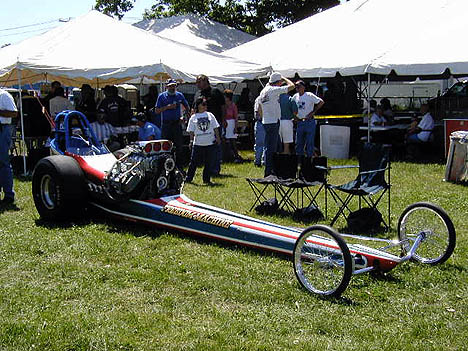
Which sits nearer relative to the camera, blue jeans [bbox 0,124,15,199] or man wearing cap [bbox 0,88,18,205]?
man wearing cap [bbox 0,88,18,205]

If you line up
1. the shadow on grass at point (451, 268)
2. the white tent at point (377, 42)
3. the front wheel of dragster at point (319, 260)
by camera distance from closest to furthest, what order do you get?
the front wheel of dragster at point (319, 260)
the shadow on grass at point (451, 268)
the white tent at point (377, 42)

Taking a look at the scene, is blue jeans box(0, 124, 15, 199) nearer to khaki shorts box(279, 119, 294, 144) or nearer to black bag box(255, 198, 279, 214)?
black bag box(255, 198, 279, 214)

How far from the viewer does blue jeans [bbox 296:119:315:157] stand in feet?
41.5

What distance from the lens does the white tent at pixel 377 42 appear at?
13102 mm

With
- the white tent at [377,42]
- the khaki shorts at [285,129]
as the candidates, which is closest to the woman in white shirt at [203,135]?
the khaki shorts at [285,129]

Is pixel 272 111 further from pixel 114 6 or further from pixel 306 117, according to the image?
pixel 114 6

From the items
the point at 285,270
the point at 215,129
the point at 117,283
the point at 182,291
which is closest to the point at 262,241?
the point at 285,270

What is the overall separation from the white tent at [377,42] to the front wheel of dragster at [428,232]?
775 centimetres

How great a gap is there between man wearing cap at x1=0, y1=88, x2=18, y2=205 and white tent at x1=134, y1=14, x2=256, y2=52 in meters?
16.5

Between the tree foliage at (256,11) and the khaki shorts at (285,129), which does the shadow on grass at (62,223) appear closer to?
the khaki shorts at (285,129)

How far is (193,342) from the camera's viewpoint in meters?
4.02

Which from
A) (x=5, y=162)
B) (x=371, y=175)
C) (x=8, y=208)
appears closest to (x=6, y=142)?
(x=5, y=162)

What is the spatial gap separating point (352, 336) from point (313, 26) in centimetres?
1495

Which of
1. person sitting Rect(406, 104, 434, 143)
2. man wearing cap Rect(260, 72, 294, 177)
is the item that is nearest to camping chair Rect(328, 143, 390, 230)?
man wearing cap Rect(260, 72, 294, 177)
